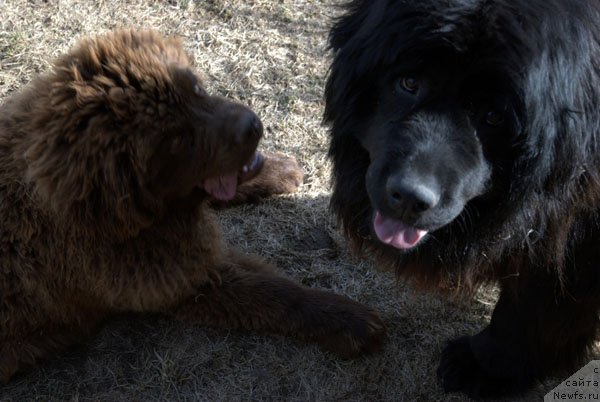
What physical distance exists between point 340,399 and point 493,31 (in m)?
1.72

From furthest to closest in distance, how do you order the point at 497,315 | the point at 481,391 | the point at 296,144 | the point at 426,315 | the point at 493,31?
the point at 296,144 < the point at 426,315 < the point at 481,391 < the point at 497,315 < the point at 493,31

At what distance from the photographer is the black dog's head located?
1.84 m

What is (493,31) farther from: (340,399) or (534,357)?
(340,399)

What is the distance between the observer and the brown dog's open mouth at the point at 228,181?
263 centimetres

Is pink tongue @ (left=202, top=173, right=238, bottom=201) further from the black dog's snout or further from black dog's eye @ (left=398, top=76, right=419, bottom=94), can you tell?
black dog's eye @ (left=398, top=76, right=419, bottom=94)

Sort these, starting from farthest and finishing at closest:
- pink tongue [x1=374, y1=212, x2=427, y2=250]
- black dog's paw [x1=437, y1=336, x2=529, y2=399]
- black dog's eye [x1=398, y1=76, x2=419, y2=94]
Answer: black dog's paw [x1=437, y1=336, x2=529, y2=399], pink tongue [x1=374, y1=212, x2=427, y2=250], black dog's eye [x1=398, y1=76, x2=419, y2=94]

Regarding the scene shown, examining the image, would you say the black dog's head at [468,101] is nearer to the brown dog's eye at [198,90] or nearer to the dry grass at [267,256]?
the brown dog's eye at [198,90]

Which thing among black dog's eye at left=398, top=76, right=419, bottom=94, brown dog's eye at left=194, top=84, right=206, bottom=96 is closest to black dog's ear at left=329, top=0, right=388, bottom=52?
black dog's eye at left=398, top=76, right=419, bottom=94

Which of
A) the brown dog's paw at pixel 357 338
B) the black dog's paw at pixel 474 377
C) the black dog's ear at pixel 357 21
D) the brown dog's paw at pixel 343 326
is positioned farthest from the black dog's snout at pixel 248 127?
the black dog's paw at pixel 474 377

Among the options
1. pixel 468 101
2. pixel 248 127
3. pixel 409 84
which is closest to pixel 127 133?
pixel 248 127

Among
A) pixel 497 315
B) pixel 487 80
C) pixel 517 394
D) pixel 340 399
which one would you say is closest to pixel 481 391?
pixel 517 394

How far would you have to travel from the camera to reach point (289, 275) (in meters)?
3.28

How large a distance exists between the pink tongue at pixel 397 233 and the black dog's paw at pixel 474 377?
0.78m

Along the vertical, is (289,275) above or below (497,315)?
below
